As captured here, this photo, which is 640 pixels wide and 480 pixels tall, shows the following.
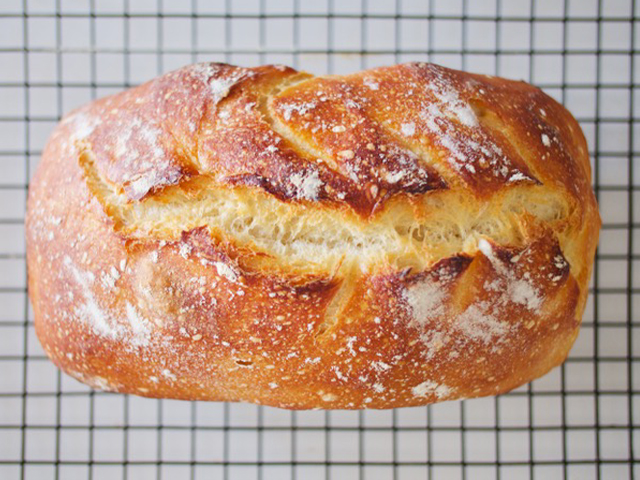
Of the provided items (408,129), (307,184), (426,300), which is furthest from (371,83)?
(426,300)

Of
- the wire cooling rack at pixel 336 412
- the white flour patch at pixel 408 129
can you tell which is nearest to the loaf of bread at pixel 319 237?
the white flour patch at pixel 408 129

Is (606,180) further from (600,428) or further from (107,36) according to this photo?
(107,36)

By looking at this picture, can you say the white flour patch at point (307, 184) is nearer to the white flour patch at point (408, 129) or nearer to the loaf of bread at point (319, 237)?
the loaf of bread at point (319, 237)

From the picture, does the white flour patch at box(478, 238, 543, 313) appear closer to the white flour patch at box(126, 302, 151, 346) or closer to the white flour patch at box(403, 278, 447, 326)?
the white flour patch at box(403, 278, 447, 326)

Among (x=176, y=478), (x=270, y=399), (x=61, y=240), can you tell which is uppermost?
(x=61, y=240)

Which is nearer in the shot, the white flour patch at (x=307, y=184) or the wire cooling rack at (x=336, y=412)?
the white flour patch at (x=307, y=184)

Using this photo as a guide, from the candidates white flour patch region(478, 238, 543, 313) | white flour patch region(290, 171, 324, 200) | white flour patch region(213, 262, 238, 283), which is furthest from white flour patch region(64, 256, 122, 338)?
white flour patch region(478, 238, 543, 313)

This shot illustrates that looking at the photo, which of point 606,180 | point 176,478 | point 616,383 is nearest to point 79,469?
point 176,478
